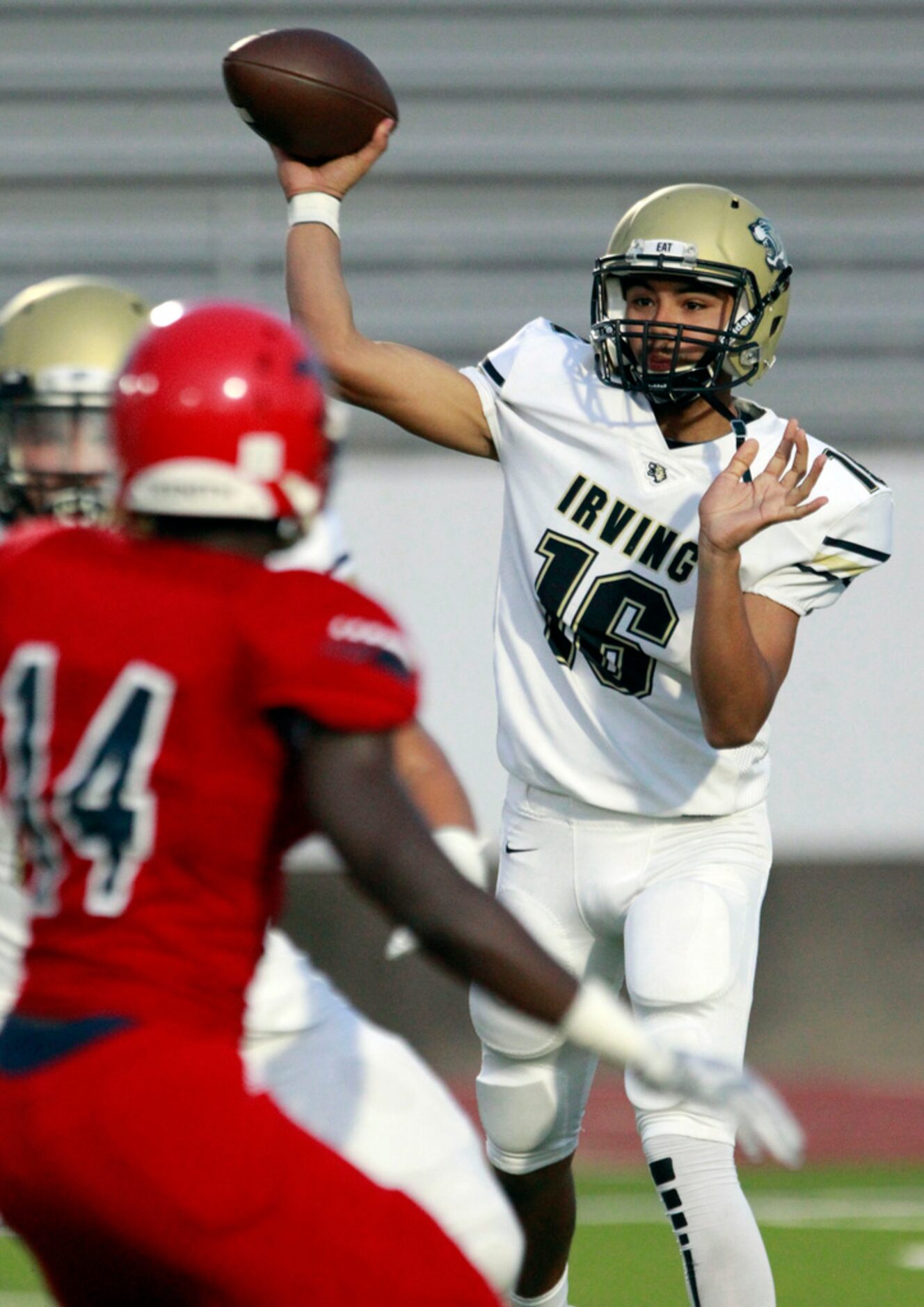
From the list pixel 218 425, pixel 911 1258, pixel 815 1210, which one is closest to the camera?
pixel 218 425

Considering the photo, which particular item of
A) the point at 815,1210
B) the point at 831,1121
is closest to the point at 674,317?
the point at 815,1210

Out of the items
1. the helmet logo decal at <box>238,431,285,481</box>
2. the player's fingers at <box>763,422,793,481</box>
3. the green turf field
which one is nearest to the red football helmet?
the helmet logo decal at <box>238,431,285,481</box>

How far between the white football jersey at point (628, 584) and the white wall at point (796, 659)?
2.50 m

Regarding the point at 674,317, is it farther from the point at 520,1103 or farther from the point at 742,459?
the point at 520,1103

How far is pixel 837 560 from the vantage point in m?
3.29

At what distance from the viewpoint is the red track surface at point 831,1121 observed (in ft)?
17.5

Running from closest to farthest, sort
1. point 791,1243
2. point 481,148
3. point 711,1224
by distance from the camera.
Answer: point 711,1224, point 791,1243, point 481,148

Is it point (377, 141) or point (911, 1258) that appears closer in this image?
point (377, 141)

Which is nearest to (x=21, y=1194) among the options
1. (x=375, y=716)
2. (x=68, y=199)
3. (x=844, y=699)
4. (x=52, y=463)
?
(x=375, y=716)

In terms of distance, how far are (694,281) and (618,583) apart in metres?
0.50

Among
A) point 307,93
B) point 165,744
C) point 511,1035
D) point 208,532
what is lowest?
point 511,1035

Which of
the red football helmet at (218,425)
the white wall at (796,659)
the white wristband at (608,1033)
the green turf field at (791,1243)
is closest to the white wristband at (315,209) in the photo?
the red football helmet at (218,425)

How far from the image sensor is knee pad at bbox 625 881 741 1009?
10.0ft

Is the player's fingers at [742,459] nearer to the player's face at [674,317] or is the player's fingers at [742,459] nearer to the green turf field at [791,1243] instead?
the player's face at [674,317]
